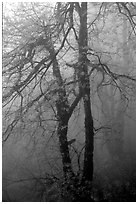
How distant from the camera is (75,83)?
5582mm

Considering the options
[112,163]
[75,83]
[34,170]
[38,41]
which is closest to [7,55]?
[38,41]

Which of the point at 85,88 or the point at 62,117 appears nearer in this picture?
the point at 85,88

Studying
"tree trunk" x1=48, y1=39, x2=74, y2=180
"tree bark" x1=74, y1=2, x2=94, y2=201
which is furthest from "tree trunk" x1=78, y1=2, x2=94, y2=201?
"tree trunk" x1=48, y1=39, x2=74, y2=180

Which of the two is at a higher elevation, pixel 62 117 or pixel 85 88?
pixel 85 88

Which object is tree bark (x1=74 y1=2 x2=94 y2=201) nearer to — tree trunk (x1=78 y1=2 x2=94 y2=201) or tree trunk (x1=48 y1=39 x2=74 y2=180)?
Answer: tree trunk (x1=78 y1=2 x2=94 y2=201)

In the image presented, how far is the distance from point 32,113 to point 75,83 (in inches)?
45.9

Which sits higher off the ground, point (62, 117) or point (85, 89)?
point (85, 89)

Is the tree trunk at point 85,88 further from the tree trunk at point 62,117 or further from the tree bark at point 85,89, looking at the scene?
the tree trunk at point 62,117

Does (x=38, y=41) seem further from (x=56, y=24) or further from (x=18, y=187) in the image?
(x=18, y=187)

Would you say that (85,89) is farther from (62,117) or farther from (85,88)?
(62,117)

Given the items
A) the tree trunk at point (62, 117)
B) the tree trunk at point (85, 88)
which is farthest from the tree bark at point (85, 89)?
the tree trunk at point (62, 117)

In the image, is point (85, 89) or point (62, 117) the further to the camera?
point (62, 117)

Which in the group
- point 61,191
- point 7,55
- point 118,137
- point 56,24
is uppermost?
point 56,24

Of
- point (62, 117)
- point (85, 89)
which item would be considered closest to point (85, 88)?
point (85, 89)
